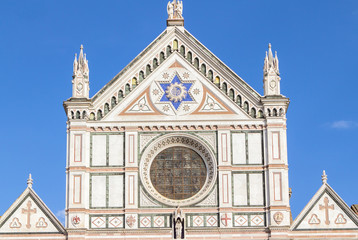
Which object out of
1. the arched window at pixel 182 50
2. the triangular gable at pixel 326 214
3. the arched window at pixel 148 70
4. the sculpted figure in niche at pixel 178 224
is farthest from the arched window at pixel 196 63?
the triangular gable at pixel 326 214

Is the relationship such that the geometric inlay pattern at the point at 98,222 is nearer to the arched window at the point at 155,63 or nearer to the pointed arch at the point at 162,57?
the arched window at the point at 155,63

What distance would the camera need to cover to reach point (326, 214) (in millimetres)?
37344

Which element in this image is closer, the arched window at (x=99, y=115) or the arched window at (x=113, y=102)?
the arched window at (x=99, y=115)

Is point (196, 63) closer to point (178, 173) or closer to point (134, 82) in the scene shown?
point (134, 82)

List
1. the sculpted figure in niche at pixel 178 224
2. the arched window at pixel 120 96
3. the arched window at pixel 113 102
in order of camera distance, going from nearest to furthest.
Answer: the sculpted figure in niche at pixel 178 224, the arched window at pixel 113 102, the arched window at pixel 120 96

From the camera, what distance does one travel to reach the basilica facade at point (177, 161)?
37188 mm

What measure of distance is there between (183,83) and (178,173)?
4.05 metres

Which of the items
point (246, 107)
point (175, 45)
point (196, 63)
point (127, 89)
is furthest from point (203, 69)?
point (127, 89)

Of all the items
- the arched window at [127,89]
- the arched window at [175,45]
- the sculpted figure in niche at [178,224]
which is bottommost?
the sculpted figure in niche at [178,224]

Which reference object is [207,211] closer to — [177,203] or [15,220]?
[177,203]

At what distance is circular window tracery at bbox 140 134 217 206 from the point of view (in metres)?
37.8

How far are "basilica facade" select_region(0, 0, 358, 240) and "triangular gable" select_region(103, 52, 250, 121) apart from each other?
0.14ft

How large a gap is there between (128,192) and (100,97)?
443 centimetres

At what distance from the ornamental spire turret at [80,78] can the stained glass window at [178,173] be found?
4.32 metres
